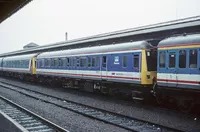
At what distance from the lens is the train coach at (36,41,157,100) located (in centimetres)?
1494

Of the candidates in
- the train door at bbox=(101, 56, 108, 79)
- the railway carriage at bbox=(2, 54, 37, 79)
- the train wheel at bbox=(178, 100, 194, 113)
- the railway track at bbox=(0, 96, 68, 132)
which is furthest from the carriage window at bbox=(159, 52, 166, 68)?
the railway carriage at bbox=(2, 54, 37, 79)

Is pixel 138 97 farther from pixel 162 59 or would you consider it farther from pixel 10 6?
pixel 10 6

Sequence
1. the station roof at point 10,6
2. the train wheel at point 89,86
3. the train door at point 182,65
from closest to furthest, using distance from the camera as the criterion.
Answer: the station roof at point 10,6
the train door at point 182,65
the train wheel at point 89,86

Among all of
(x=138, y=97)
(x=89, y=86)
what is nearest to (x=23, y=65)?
(x=89, y=86)

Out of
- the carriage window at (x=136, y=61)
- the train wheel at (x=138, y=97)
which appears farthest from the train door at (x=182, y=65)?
the train wheel at (x=138, y=97)

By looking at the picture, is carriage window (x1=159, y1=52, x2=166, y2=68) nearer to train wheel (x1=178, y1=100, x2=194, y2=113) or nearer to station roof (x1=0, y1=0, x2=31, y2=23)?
train wheel (x1=178, y1=100, x2=194, y2=113)

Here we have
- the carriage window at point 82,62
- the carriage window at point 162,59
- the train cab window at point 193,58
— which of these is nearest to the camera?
the train cab window at point 193,58

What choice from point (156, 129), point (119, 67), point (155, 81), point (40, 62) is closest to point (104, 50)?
point (119, 67)

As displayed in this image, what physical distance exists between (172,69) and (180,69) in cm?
51

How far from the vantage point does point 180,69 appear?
12492 millimetres

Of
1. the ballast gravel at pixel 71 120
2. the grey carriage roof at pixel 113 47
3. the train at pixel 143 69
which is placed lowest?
the ballast gravel at pixel 71 120

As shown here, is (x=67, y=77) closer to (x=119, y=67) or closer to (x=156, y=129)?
(x=119, y=67)

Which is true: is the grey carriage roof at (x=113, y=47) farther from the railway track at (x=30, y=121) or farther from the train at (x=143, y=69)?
the railway track at (x=30, y=121)

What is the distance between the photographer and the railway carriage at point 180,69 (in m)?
11.7
